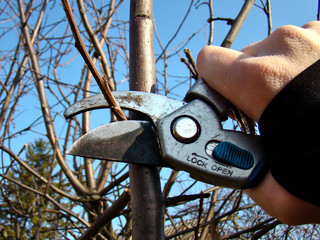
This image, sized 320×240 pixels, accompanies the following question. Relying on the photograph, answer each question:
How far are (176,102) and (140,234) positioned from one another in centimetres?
46

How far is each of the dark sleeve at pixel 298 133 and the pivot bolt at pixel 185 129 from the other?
255 mm

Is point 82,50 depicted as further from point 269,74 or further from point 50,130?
point 50,130

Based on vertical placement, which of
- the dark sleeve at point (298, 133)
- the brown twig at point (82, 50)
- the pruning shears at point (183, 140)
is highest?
the brown twig at point (82, 50)

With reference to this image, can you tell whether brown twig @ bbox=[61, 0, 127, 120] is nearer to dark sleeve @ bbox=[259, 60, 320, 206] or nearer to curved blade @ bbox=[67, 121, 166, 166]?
curved blade @ bbox=[67, 121, 166, 166]

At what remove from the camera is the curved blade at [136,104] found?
115cm

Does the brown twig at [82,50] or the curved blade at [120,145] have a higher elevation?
the brown twig at [82,50]

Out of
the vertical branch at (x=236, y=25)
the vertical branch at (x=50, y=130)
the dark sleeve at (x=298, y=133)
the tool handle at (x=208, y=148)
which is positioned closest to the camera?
the dark sleeve at (x=298, y=133)

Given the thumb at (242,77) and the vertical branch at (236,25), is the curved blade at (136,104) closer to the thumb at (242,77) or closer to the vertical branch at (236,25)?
the thumb at (242,77)

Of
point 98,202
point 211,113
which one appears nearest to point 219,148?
point 211,113

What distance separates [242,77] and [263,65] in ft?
0.21

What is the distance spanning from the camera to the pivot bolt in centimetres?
111

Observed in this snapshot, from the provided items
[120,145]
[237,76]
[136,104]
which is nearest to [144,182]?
[120,145]

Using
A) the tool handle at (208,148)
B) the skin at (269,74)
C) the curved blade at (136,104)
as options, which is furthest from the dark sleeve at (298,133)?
the curved blade at (136,104)

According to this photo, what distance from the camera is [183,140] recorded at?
1104 millimetres
